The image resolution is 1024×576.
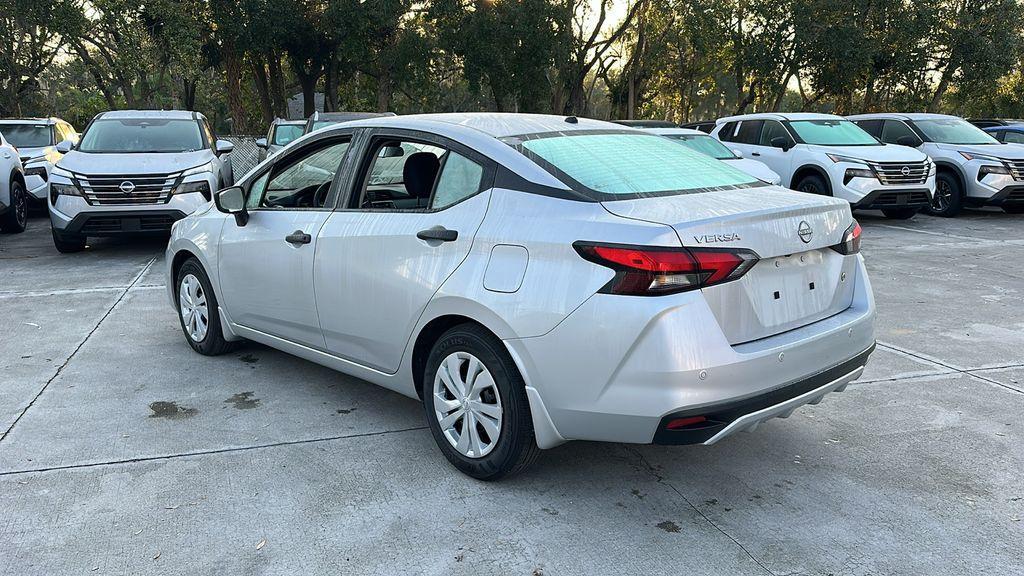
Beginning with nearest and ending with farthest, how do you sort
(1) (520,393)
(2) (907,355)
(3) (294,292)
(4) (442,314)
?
(1) (520,393), (4) (442,314), (3) (294,292), (2) (907,355)

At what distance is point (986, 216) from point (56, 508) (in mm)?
14655

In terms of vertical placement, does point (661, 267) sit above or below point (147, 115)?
below

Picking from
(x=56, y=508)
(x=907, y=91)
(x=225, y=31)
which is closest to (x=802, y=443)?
(x=56, y=508)

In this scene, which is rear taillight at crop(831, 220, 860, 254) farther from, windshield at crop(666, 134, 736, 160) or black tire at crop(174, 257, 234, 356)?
windshield at crop(666, 134, 736, 160)

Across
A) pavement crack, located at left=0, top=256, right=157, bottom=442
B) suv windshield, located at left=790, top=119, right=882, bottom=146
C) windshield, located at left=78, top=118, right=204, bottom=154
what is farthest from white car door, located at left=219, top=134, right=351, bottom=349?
suv windshield, located at left=790, top=119, right=882, bottom=146

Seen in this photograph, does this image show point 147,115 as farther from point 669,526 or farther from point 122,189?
point 669,526

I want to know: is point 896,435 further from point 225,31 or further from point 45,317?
point 225,31

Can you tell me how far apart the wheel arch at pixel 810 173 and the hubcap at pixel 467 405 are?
986 cm

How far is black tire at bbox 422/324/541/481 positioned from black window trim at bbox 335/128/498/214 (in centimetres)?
61

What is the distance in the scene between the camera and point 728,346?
3.08m

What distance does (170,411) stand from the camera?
4.57m

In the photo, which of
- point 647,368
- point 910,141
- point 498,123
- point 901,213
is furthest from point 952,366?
point 910,141

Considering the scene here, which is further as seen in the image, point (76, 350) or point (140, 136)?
point (140, 136)

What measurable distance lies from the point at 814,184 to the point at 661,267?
1062 cm
